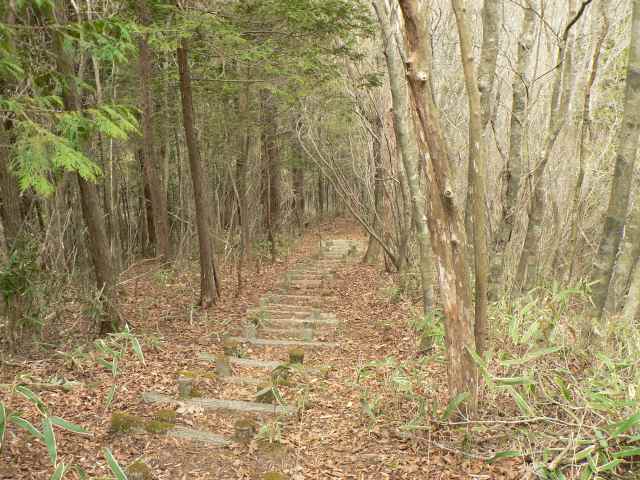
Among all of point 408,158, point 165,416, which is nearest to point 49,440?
point 165,416

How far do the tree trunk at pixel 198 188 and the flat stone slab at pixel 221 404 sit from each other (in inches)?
134

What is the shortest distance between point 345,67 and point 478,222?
684 cm

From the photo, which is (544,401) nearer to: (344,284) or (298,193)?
(344,284)

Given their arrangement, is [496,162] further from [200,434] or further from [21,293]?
[21,293]

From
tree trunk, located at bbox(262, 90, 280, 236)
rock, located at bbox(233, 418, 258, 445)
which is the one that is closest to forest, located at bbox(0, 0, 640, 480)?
rock, located at bbox(233, 418, 258, 445)

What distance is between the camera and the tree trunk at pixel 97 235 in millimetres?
5641

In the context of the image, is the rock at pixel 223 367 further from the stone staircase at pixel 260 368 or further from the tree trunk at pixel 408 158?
the tree trunk at pixel 408 158

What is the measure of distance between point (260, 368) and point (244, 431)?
1.86 meters

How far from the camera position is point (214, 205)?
1341 cm

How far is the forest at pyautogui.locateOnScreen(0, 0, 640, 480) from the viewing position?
366 cm

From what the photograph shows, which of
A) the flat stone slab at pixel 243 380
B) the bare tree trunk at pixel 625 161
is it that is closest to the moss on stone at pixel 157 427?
the flat stone slab at pixel 243 380

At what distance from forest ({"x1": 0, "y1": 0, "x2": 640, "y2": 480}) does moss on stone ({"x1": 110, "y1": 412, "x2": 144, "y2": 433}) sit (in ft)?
0.06

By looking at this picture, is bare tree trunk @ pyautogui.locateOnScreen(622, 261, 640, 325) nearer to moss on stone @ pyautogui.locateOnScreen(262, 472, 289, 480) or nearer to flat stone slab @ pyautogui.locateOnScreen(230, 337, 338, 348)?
moss on stone @ pyautogui.locateOnScreen(262, 472, 289, 480)

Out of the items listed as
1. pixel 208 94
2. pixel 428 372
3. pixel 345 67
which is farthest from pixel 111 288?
pixel 345 67
